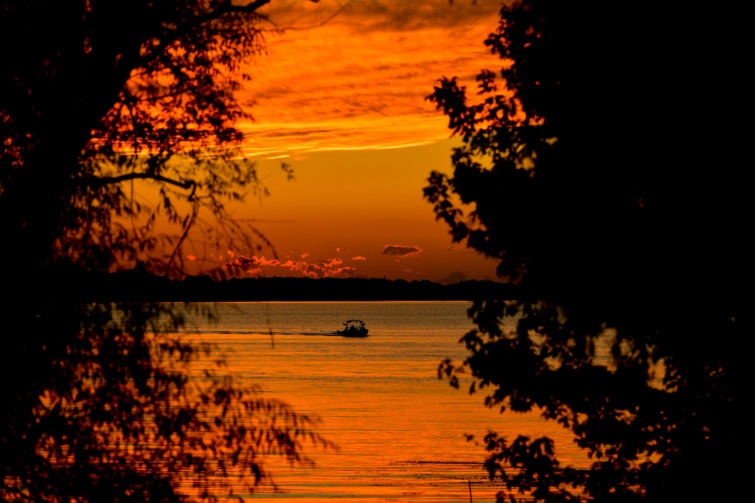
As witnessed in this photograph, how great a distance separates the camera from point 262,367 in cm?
11275

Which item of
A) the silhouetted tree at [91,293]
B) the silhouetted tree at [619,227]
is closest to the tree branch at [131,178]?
the silhouetted tree at [91,293]

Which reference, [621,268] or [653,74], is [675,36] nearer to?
[653,74]

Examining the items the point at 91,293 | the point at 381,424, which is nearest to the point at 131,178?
the point at 91,293

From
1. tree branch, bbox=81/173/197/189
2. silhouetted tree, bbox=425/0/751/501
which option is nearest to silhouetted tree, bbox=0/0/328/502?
tree branch, bbox=81/173/197/189

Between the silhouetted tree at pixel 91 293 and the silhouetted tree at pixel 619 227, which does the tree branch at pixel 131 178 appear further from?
the silhouetted tree at pixel 619 227

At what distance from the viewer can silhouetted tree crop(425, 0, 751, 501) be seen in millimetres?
12812

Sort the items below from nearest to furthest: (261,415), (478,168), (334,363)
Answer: (261,415) < (478,168) < (334,363)

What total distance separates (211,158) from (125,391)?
2787 millimetres

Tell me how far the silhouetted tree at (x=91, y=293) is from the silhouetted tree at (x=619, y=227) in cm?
577

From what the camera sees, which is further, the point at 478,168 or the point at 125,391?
the point at 478,168

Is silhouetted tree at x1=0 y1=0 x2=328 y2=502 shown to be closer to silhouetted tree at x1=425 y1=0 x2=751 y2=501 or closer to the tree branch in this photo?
the tree branch

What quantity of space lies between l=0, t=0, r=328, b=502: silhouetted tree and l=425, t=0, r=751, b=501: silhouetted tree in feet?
18.9

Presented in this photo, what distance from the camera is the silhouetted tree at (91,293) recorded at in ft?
27.5

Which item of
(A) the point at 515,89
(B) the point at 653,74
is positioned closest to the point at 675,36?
(B) the point at 653,74
